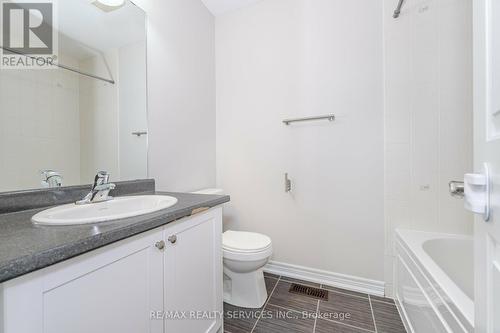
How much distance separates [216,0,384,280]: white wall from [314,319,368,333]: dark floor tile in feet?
1.50

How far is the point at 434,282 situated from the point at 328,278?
92 cm

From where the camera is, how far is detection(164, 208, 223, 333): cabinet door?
34.8 inches

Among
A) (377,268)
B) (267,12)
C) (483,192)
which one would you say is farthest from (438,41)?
(377,268)

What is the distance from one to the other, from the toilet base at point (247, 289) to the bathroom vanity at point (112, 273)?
430mm

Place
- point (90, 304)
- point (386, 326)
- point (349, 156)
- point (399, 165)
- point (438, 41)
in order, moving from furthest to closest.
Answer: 1. point (349, 156)
2. point (399, 165)
3. point (438, 41)
4. point (386, 326)
5. point (90, 304)

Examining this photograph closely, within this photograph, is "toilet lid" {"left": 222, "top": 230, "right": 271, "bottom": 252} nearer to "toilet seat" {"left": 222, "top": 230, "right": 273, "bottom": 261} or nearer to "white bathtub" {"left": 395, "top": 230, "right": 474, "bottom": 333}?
"toilet seat" {"left": 222, "top": 230, "right": 273, "bottom": 261}

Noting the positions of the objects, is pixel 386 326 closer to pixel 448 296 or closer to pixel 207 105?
pixel 448 296

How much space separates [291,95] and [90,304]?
1.81 meters

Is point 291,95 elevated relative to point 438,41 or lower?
lower

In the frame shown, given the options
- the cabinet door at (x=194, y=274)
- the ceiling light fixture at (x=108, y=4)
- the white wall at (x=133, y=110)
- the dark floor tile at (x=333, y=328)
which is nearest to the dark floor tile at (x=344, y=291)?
the dark floor tile at (x=333, y=328)

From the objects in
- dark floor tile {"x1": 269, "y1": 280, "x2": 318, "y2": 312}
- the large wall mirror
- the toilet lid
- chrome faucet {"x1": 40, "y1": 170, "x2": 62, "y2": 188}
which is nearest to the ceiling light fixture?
the large wall mirror

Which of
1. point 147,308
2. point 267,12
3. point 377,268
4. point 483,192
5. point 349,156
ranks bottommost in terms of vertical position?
point 377,268

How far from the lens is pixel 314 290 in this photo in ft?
5.54

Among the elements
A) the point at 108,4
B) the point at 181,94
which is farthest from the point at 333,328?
the point at 108,4
